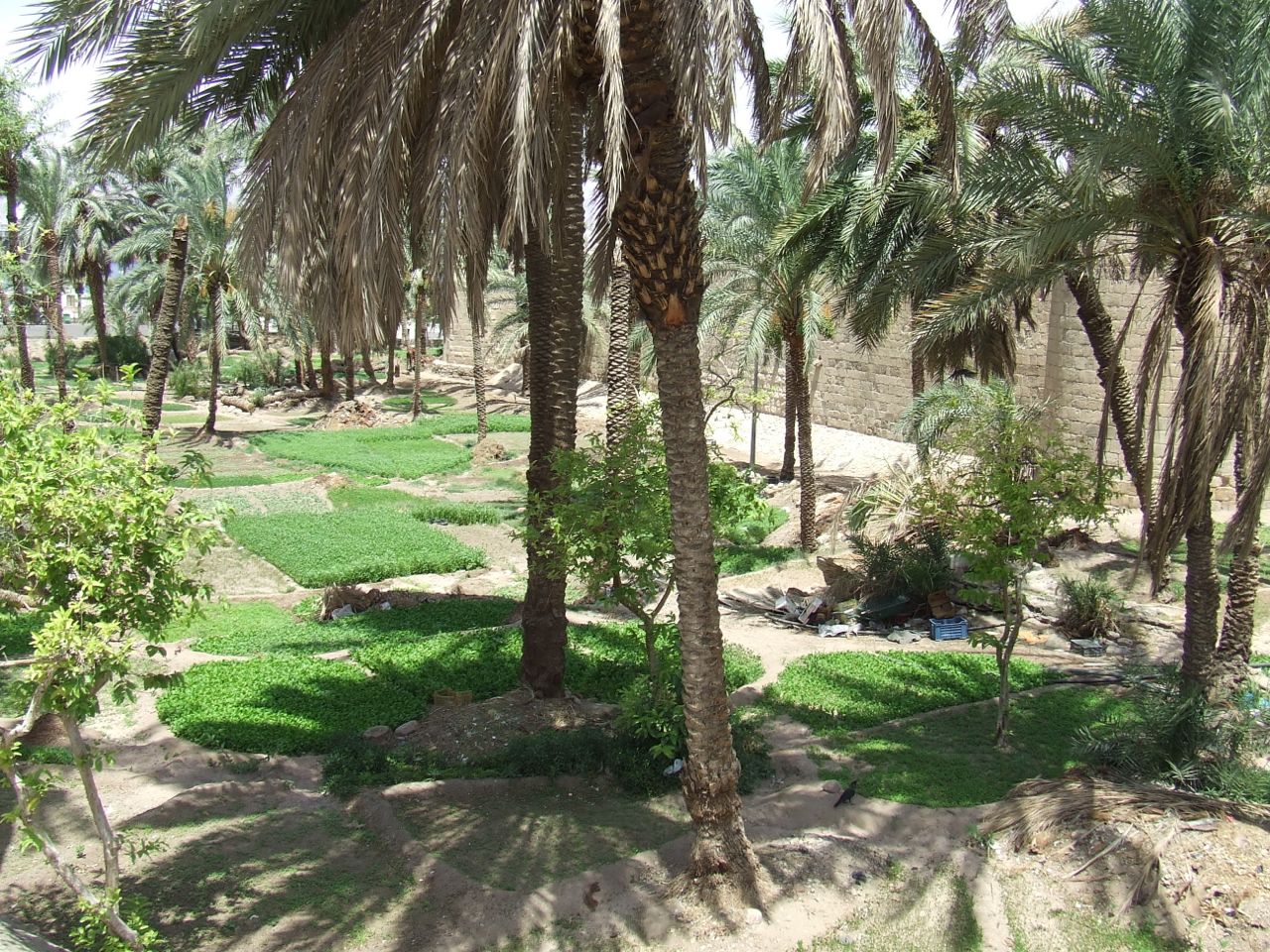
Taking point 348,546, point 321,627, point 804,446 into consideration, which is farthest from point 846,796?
point 348,546

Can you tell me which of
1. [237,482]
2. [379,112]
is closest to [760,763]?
[379,112]

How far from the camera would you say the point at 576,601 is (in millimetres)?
16031

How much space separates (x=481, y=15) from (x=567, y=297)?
4216 millimetres

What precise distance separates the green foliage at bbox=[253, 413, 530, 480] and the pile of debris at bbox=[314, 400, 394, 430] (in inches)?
61.7

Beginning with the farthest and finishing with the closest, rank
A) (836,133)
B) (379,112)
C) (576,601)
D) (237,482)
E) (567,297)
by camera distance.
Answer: (237,482) < (576,601) < (567,297) < (379,112) < (836,133)

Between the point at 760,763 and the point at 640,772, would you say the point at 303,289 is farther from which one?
the point at 760,763

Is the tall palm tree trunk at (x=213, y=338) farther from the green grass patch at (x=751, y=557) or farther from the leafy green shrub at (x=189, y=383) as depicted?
the green grass patch at (x=751, y=557)

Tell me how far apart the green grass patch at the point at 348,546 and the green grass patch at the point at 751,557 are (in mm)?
4197

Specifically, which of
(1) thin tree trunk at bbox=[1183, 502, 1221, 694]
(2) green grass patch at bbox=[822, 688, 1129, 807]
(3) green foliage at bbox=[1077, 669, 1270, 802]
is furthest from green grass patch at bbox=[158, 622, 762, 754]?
(1) thin tree trunk at bbox=[1183, 502, 1221, 694]

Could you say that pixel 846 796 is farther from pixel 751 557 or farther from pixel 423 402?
pixel 423 402

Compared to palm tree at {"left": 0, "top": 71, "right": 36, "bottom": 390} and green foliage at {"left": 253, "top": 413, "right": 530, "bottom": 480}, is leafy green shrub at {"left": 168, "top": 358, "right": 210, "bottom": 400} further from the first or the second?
palm tree at {"left": 0, "top": 71, "right": 36, "bottom": 390}

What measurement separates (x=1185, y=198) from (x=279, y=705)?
9.51m

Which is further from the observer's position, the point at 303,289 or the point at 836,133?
the point at 303,289

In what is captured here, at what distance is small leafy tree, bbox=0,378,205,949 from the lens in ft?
17.3
